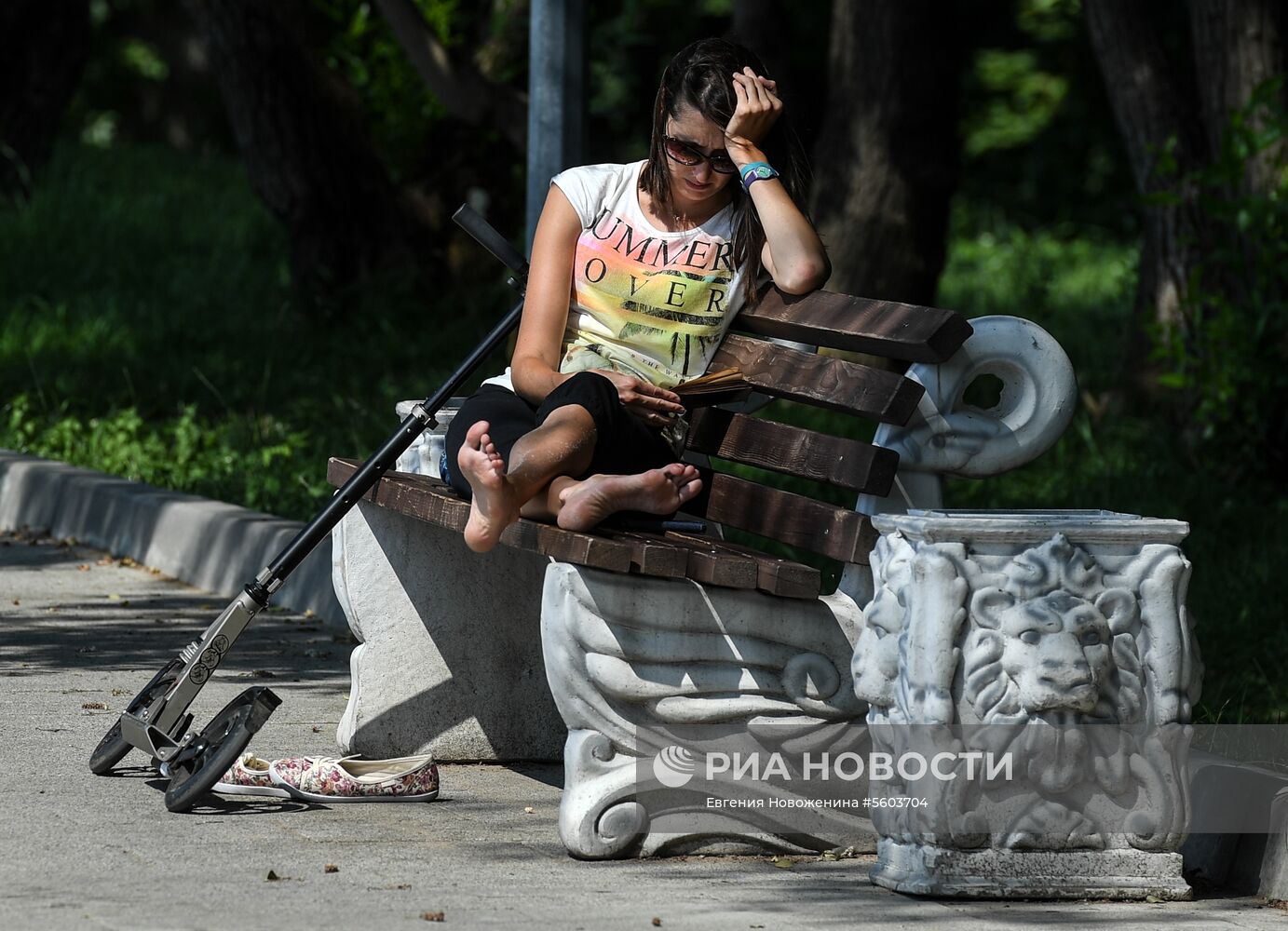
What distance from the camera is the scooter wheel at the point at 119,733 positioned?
4457 millimetres

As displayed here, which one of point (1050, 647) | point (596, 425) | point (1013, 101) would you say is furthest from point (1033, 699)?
point (1013, 101)

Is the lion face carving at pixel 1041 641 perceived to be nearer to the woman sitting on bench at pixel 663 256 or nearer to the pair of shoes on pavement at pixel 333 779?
the woman sitting on bench at pixel 663 256

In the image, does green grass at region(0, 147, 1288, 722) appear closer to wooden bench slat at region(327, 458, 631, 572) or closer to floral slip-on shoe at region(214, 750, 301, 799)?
wooden bench slat at region(327, 458, 631, 572)

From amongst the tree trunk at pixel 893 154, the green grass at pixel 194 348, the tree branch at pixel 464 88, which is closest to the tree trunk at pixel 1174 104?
the tree trunk at pixel 893 154

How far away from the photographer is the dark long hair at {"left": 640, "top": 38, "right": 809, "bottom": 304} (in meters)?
4.55

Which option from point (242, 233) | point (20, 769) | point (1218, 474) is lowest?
point (20, 769)

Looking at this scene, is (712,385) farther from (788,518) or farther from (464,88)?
(464,88)

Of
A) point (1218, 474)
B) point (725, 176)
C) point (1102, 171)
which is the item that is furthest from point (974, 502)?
point (1102, 171)

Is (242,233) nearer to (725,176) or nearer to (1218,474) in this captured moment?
(1218,474)

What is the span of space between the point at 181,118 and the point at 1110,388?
79.6ft

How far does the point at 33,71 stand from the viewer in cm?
1535

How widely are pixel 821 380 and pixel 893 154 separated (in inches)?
257

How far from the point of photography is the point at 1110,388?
32.4ft

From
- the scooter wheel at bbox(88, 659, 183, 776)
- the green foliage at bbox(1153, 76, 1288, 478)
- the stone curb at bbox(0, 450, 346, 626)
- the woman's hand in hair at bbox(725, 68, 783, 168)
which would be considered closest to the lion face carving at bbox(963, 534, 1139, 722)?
the woman's hand in hair at bbox(725, 68, 783, 168)
